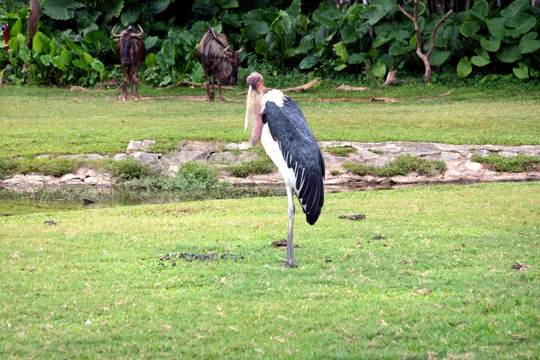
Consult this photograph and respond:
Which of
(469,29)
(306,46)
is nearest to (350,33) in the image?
(306,46)

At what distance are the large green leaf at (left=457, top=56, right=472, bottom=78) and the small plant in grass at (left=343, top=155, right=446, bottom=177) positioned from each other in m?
9.89

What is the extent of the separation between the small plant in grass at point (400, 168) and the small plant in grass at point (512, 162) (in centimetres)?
79

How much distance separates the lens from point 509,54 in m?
21.3

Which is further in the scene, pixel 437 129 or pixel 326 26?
pixel 326 26

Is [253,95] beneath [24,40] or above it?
above

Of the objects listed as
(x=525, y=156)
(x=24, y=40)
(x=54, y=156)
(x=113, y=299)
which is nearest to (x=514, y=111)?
(x=525, y=156)

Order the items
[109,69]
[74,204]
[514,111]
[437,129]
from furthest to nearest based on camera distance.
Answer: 1. [109,69]
2. [514,111]
3. [437,129]
4. [74,204]

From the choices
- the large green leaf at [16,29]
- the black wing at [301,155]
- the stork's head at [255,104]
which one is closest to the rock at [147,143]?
the stork's head at [255,104]

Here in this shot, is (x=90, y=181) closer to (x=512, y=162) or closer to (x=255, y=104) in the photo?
(x=255, y=104)

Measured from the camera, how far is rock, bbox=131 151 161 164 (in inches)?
504

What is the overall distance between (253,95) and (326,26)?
18034 mm

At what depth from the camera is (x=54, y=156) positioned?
42.2ft

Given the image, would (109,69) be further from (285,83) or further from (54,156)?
(54,156)

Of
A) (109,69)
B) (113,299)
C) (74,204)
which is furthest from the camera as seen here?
(109,69)
